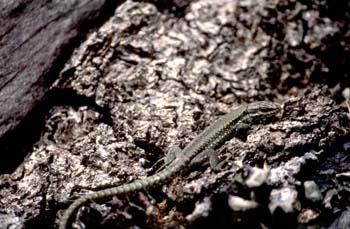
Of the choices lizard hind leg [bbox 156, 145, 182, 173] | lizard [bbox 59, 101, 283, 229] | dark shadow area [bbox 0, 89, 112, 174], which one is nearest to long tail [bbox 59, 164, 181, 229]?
lizard [bbox 59, 101, 283, 229]

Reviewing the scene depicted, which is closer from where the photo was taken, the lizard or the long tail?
the long tail

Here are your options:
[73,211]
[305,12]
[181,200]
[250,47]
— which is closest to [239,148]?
[181,200]

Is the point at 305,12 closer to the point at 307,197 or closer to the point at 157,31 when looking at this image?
the point at 157,31

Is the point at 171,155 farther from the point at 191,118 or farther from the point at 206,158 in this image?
the point at 191,118

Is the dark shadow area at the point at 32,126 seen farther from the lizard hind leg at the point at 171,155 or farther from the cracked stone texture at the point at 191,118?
the lizard hind leg at the point at 171,155

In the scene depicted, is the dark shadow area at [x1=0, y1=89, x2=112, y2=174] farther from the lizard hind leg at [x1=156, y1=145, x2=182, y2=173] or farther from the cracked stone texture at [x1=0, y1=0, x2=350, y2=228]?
the lizard hind leg at [x1=156, y1=145, x2=182, y2=173]

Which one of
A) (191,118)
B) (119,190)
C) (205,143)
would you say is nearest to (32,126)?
(119,190)
